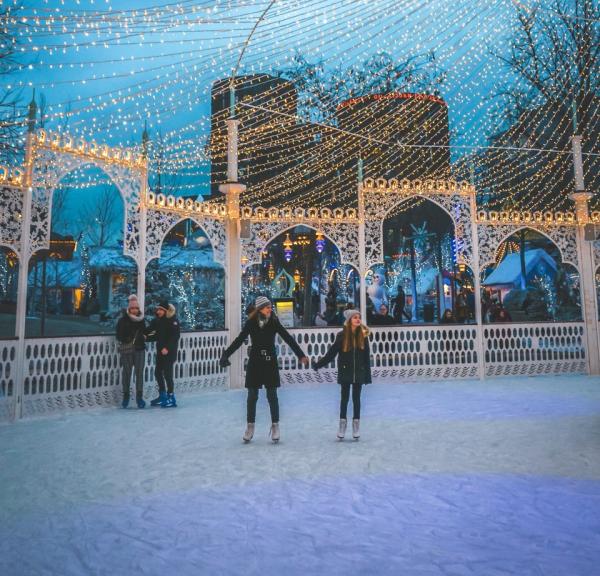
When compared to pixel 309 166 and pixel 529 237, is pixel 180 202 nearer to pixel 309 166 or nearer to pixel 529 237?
pixel 309 166

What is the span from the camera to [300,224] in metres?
9.65

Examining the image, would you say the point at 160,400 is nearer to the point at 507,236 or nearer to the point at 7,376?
the point at 7,376

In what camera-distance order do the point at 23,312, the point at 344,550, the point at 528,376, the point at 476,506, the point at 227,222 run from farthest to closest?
the point at 528,376, the point at 227,222, the point at 23,312, the point at 476,506, the point at 344,550

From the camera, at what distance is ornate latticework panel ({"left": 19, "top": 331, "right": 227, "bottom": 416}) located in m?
6.80

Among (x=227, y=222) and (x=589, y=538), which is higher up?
(x=227, y=222)

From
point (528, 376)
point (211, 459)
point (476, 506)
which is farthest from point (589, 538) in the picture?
point (528, 376)

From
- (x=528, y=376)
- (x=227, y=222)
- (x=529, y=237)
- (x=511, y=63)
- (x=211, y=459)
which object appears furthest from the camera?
(x=529, y=237)

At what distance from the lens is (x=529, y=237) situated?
2486 centimetres

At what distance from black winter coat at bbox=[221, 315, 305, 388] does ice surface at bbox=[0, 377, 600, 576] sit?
66cm

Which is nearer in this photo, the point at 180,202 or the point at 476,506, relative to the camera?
the point at 476,506

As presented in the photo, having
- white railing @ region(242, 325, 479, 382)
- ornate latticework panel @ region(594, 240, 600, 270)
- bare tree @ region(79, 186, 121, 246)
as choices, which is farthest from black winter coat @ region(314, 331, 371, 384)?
bare tree @ region(79, 186, 121, 246)

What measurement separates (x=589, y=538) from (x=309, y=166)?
1553cm

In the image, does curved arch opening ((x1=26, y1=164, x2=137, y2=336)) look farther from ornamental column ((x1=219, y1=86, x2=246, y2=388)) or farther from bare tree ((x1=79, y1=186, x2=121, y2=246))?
ornamental column ((x1=219, y1=86, x2=246, y2=388))

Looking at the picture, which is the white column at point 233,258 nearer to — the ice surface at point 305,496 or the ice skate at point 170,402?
the ice skate at point 170,402
